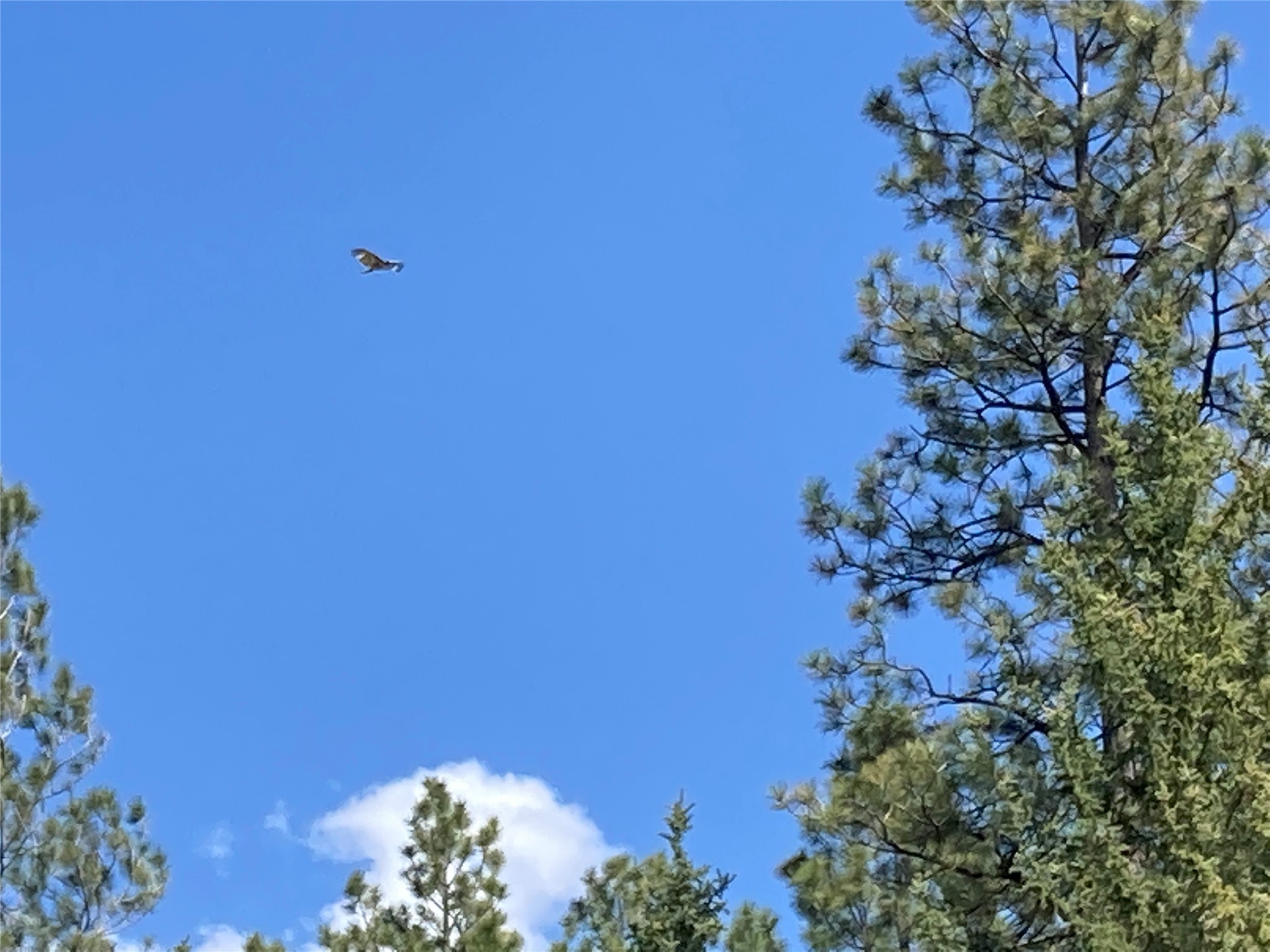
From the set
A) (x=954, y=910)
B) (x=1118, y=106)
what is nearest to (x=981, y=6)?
(x=1118, y=106)

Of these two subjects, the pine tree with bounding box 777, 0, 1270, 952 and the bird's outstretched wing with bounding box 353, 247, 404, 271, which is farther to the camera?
the bird's outstretched wing with bounding box 353, 247, 404, 271

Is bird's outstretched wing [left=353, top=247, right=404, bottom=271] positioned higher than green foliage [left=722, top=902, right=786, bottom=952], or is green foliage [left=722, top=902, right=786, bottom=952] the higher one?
bird's outstretched wing [left=353, top=247, right=404, bottom=271]

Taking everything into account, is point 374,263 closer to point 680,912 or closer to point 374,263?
point 374,263

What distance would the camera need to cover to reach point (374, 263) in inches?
269

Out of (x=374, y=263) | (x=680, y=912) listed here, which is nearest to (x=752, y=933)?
(x=680, y=912)

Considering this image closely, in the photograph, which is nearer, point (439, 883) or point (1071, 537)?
point (1071, 537)

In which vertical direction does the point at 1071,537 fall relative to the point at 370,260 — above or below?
below

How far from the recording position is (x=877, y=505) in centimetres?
762

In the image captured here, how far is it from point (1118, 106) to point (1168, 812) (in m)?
4.58

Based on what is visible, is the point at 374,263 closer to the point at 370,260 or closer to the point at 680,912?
the point at 370,260

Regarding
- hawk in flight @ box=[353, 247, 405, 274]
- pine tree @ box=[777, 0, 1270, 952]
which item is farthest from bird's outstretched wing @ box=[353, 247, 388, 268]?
pine tree @ box=[777, 0, 1270, 952]

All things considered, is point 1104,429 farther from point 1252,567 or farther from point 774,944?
point 774,944

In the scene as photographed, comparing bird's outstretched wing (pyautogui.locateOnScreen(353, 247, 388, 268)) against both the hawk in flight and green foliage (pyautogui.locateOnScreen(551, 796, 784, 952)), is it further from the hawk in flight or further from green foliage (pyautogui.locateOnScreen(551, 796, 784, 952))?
green foliage (pyautogui.locateOnScreen(551, 796, 784, 952))

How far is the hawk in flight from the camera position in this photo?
6.82m
